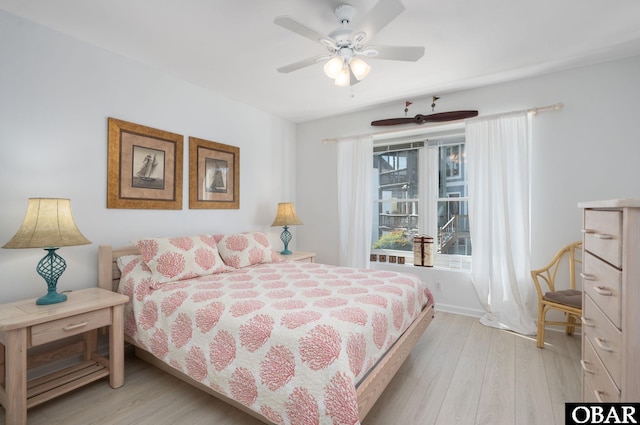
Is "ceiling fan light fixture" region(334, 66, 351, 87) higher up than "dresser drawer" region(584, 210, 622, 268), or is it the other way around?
"ceiling fan light fixture" region(334, 66, 351, 87)

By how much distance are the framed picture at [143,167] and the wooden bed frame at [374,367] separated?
1.50ft

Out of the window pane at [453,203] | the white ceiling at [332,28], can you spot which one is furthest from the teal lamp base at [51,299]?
the window pane at [453,203]

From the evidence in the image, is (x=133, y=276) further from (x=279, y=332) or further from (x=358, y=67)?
(x=358, y=67)

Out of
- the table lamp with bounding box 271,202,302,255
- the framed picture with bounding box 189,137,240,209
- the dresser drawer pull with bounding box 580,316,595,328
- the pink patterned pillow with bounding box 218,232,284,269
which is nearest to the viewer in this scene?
the dresser drawer pull with bounding box 580,316,595,328

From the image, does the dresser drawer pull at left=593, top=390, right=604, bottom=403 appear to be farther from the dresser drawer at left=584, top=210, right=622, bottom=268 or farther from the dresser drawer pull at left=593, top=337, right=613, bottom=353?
the dresser drawer at left=584, top=210, right=622, bottom=268

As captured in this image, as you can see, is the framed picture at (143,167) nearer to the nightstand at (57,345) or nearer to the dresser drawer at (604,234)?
the nightstand at (57,345)

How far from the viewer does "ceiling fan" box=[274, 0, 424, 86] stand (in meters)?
1.71

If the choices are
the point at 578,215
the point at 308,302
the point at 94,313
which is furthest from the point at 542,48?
the point at 94,313

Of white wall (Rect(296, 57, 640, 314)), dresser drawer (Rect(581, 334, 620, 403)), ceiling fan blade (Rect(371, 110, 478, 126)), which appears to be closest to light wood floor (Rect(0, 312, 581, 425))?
dresser drawer (Rect(581, 334, 620, 403))

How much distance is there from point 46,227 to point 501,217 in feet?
12.8

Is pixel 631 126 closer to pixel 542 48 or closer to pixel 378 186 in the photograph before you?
pixel 542 48

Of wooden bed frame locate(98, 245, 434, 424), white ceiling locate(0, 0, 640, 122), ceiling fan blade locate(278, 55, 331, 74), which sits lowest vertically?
wooden bed frame locate(98, 245, 434, 424)

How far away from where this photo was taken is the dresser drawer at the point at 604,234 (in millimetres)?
1080

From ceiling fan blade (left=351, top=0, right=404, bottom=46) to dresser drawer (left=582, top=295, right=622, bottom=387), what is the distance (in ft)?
5.79
